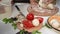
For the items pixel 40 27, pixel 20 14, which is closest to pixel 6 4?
pixel 20 14

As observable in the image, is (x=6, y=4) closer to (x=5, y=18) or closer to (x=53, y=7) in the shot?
(x=5, y=18)

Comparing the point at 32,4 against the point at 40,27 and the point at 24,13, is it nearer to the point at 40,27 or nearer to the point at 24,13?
the point at 24,13

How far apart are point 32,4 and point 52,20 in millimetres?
209

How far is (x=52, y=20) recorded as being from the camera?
67 cm

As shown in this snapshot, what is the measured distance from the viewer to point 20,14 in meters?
0.78

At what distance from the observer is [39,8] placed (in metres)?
0.81

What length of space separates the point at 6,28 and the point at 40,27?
143 millimetres

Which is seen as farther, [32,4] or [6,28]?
[32,4]

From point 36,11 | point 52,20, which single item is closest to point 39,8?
point 36,11

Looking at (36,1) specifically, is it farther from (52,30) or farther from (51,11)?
(52,30)

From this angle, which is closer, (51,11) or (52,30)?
(52,30)

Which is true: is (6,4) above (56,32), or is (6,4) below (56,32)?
above

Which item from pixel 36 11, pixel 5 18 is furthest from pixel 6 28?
pixel 36 11

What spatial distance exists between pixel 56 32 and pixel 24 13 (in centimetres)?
21
